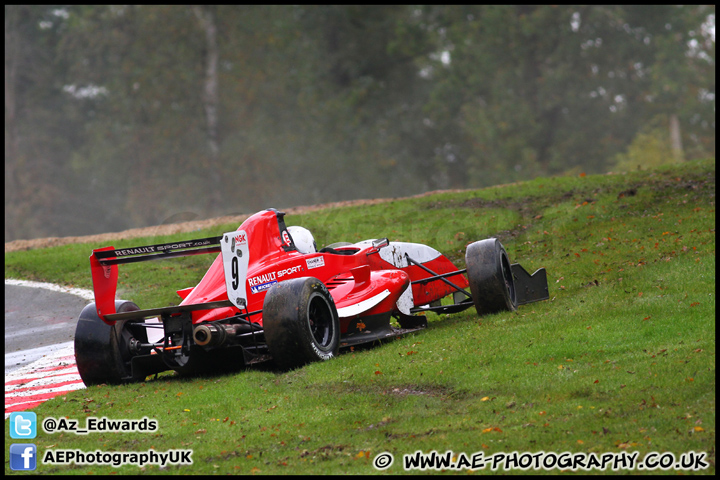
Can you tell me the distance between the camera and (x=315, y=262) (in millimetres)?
10680

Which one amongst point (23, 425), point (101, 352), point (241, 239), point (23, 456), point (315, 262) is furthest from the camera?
point (315, 262)

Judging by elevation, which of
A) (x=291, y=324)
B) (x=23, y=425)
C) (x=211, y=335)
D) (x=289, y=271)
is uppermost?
(x=289, y=271)

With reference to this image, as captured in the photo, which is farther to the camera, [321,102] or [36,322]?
[321,102]

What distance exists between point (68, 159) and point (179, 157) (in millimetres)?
10525

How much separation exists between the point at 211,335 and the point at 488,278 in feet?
13.2

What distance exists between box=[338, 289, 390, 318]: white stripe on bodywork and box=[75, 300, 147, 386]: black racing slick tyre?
2.56 metres

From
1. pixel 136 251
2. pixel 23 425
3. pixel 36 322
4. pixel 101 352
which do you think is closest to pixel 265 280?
pixel 136 251

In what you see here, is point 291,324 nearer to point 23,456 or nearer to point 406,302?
point 406,302

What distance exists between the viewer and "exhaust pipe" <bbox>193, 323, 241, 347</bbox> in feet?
28.6

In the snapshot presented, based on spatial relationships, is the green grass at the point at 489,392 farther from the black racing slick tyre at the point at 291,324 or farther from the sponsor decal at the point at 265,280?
the sponsor decal at the point at 265,280

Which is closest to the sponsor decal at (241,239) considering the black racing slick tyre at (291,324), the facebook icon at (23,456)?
the black racing slick tyre at (291,324)

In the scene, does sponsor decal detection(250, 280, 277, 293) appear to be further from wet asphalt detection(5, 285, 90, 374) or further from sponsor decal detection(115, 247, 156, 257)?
wet asphalt detection(5, 285, 90, 374)

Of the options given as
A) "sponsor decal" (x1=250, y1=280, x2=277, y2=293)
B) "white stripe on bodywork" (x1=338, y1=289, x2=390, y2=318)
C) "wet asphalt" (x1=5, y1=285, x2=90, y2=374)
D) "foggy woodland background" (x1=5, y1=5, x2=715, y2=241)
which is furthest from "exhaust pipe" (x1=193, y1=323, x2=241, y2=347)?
"foggy woodland background" (x1=5, y1=5, x2=715, y2=241)

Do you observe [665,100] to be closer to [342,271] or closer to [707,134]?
[707,134]
